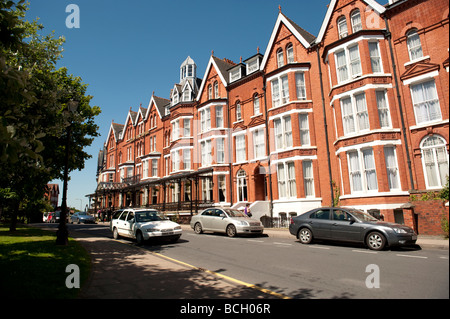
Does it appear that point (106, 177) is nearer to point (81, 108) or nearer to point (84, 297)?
point (81, 108)

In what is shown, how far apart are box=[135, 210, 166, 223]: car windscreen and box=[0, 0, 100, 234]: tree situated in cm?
469

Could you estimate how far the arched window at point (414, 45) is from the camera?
16513 mm

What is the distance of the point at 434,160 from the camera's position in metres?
15.5

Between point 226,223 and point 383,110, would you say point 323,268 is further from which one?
point 383,110

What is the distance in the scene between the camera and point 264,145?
24.9 meters

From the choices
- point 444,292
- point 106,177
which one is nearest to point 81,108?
point 444,292

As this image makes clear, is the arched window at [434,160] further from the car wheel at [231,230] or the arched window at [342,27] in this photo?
the car wheel at [231,230]

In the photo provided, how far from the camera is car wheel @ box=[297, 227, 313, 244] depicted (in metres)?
12.5

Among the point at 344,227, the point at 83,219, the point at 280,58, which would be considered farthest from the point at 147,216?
the point at 83,219

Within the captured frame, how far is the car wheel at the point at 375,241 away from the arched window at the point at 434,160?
7.66 metres

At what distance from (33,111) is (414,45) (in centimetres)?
1983

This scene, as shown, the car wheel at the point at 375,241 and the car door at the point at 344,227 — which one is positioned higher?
the car door at the point at 344,227

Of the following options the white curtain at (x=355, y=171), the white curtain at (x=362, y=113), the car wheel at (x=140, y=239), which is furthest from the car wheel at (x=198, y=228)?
the white curtain at (x=362, y=113)
